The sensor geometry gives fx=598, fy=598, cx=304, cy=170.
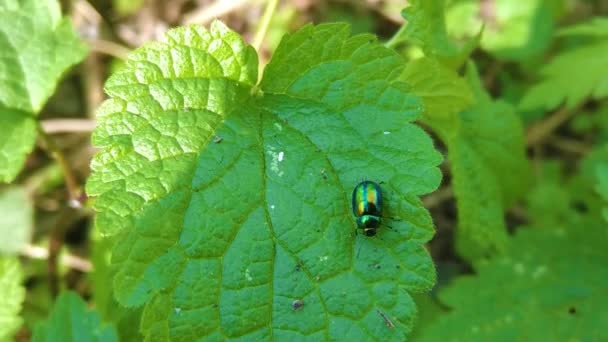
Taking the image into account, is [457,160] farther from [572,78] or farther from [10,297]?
[10,297]

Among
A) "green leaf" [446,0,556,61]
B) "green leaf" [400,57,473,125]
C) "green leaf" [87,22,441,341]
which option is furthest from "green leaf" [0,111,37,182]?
"green leaf" [446,0,556,61]

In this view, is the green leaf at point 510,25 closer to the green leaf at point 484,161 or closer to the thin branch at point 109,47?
the green leaf at point 484,161

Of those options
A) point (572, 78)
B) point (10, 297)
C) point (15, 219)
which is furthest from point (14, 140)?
point (572, 78)

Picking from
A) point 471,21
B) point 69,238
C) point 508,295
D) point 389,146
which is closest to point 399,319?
point 389,146

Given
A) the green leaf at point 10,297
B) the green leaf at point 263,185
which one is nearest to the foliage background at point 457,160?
the green leaf at point 10,297

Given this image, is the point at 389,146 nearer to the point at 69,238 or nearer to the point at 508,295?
the point at 508,295

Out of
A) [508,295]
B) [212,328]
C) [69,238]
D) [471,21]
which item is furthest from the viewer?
[471,21]

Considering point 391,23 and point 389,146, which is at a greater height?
point 391,23
